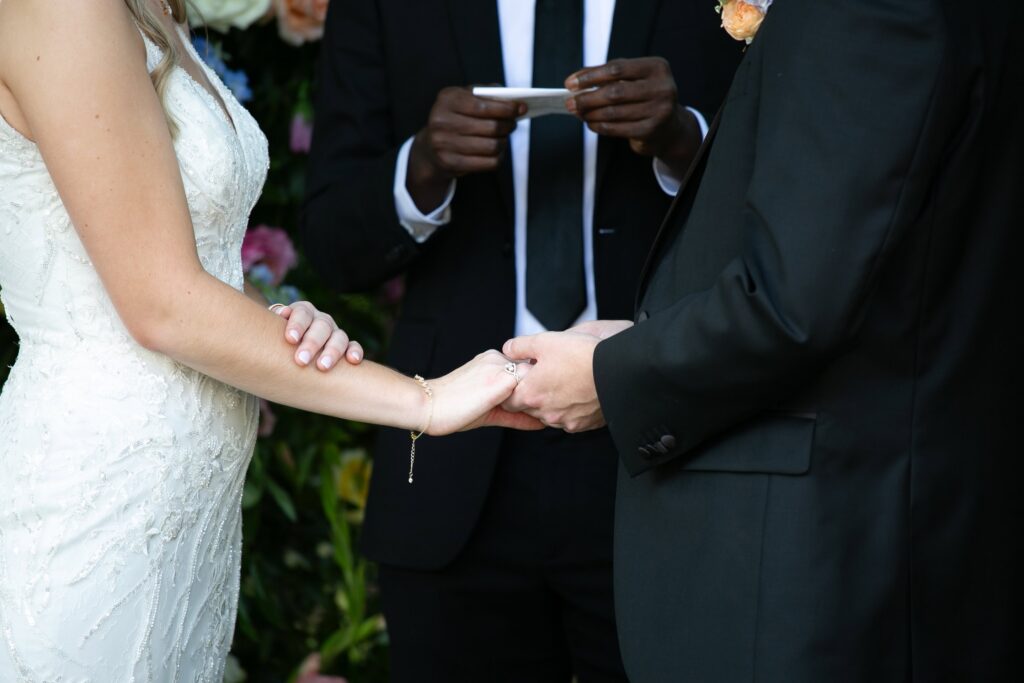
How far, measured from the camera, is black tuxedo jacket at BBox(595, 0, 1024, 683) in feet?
5.47

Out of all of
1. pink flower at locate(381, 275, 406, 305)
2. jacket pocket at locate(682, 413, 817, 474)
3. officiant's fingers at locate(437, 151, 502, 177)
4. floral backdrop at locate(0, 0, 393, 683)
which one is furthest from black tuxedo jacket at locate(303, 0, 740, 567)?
pink flower at locate(381, 275, 406, 305)

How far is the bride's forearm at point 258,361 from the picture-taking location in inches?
76.3

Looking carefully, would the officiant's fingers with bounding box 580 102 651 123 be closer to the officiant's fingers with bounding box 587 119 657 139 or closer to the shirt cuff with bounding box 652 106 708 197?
the officiant's fingers with bounding box 587 119 657 139

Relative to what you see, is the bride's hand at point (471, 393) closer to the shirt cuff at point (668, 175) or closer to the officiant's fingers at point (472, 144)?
the officiant's fingers at point (472, 144)

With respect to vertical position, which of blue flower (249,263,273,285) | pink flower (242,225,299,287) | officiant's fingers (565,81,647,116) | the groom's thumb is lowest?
blue flower (249,263,273,285)

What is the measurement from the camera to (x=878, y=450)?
5.79 ft

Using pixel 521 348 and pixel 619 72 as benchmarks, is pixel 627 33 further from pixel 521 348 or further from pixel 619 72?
pixel 521 348

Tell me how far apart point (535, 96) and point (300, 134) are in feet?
4.33

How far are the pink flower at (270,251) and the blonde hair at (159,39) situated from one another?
54.6 inches

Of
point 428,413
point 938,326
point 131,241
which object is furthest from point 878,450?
point 131,241

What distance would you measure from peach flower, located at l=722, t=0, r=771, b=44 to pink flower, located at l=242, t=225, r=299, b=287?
68.8 inches

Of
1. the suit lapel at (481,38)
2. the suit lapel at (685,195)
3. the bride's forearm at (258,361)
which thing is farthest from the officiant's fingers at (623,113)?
the bride's forearm at (258,361)

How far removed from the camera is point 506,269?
2.66 metres

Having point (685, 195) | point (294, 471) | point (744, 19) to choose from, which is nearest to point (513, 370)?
point (685, 195)
